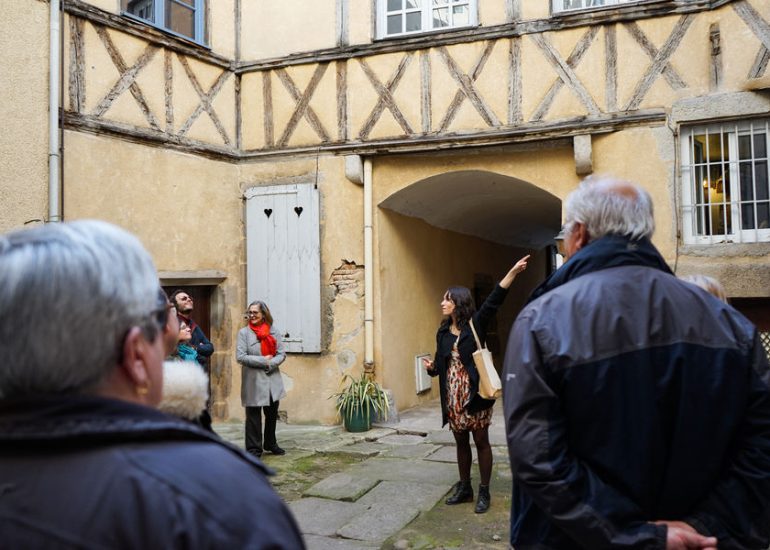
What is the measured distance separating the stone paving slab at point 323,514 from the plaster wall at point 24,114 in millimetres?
3643

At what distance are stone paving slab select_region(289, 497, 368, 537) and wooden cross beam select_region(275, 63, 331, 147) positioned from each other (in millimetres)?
4531

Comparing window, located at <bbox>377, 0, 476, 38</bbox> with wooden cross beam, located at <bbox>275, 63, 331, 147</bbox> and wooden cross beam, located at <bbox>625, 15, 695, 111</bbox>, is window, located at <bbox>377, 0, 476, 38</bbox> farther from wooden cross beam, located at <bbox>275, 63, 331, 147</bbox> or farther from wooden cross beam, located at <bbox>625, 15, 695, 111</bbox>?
wooden cross beam, located at <bbox>625, 15, 695, 111</bbox>

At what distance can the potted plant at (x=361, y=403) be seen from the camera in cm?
761

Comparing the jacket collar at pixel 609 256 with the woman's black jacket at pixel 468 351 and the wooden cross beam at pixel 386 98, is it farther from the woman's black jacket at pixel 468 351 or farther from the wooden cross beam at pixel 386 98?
the wooden cross beam at pixel 386 98

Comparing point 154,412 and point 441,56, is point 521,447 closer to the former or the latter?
point 154,412

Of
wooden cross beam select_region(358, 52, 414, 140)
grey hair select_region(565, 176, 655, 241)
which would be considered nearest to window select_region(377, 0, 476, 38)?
wooden cross beam select_region(358, 52, 414, 140)

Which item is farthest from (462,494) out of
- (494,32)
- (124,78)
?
(124,78)

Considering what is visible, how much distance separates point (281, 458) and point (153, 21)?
4943mm

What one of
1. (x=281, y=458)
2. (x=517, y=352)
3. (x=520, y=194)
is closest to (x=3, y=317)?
(x=517, y=352)

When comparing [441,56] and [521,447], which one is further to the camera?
[441,56]

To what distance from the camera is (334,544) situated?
4.20 m

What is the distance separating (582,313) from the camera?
1.72m

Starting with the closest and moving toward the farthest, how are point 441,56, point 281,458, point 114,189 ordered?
point 281,458, point 114,189, point 441,56

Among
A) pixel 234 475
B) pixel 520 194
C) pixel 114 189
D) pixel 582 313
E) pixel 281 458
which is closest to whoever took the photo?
pixel 234 475
